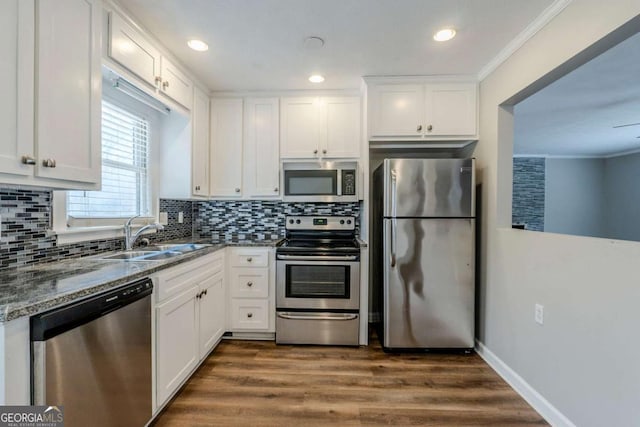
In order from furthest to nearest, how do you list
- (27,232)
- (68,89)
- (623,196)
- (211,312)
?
(623,196) → (211,312) → (27,232) → (68,89)

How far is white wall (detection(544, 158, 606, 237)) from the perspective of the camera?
20.6 feet

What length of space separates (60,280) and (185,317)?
81cm

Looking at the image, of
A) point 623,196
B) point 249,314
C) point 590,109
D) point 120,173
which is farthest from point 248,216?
point 623,196

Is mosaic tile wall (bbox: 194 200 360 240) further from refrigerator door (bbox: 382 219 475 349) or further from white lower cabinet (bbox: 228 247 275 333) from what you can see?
refrigerator door (bbox: 382 219 475 349)

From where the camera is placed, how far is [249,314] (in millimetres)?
2676

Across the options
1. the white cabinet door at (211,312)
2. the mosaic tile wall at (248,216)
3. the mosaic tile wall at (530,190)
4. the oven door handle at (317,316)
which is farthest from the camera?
the mosaic tile wall at (530,190)

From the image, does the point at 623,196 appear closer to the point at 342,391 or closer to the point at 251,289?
the point at 342,391

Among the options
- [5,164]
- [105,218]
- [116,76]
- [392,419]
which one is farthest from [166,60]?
[392,419]

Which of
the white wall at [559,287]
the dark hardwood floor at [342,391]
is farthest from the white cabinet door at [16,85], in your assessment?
the white wall at [559,287]

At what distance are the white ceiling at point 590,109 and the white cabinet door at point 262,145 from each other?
2.63m

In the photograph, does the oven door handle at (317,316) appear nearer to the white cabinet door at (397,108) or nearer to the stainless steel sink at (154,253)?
the stainless steel sink at (154,253)

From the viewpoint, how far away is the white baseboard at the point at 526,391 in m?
1.63

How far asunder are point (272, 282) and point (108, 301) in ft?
5.01

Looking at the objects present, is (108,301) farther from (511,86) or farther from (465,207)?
(511,86)
